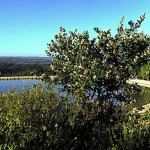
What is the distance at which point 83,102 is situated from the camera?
17375mm

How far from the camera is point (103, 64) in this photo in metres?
17.9

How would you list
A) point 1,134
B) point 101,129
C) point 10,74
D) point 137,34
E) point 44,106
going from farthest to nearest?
point 10,74 → point 137,34 → point 101,129 → point 44,106 → point 1,134

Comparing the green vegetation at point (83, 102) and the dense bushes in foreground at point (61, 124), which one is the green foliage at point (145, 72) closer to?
the green vegetation at point (83, 102)

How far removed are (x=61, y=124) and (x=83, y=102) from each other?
223 cm

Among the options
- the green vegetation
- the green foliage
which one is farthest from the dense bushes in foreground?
the green foliage

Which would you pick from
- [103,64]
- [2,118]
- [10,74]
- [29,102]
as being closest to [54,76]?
[103,64]

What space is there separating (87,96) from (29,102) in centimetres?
318

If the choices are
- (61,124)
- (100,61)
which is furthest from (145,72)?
(61,124)

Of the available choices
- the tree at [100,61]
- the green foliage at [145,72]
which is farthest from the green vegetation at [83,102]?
the green foliage at [145,72]

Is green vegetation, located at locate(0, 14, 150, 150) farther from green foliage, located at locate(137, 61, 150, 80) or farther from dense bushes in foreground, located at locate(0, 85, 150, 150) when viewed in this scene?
green foliage, located at locate(137, 61, 150, 80)

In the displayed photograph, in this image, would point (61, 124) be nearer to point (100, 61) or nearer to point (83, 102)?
point (83, 102)

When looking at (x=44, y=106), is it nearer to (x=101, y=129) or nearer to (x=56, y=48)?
(x=101, y=129)

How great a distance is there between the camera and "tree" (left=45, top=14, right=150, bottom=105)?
57.7 feet

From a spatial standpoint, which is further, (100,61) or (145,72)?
(145,72)
